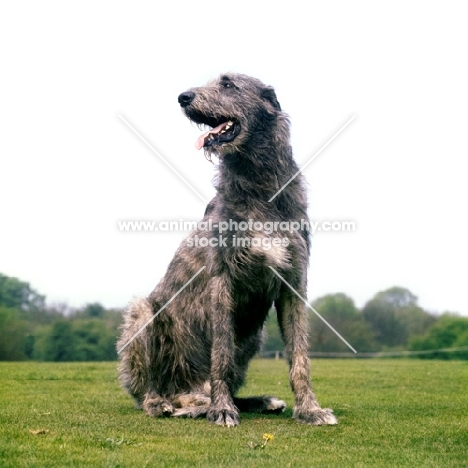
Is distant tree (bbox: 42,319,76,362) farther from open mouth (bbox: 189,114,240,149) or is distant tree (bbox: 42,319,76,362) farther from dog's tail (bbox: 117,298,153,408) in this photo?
open mouth (bbox: 189,114,240,149)

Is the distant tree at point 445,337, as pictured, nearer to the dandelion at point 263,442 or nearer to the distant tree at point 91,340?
the distant tree at point 91,340

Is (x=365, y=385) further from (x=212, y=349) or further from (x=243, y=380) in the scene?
(x=212, y=349)

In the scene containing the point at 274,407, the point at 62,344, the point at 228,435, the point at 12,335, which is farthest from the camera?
the point at 62,344

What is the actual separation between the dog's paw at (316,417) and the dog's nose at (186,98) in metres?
3.21

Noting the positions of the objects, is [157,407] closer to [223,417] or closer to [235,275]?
[223,417]

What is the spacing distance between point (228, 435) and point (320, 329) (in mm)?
24474

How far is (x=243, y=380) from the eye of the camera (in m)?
7.44

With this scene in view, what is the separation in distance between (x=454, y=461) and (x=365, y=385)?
247 inches

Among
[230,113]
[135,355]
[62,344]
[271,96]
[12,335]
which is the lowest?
[62,344]

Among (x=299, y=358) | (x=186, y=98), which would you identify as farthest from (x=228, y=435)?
(x=186, y=98)

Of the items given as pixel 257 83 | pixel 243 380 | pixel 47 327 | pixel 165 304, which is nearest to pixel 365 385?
pixel 243 380

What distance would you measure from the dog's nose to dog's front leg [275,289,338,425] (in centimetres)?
213

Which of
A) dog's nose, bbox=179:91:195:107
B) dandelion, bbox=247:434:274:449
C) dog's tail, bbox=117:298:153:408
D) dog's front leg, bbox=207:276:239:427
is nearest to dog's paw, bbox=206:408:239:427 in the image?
dog's front leg, bbox=207:276:239:427

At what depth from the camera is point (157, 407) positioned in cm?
700
